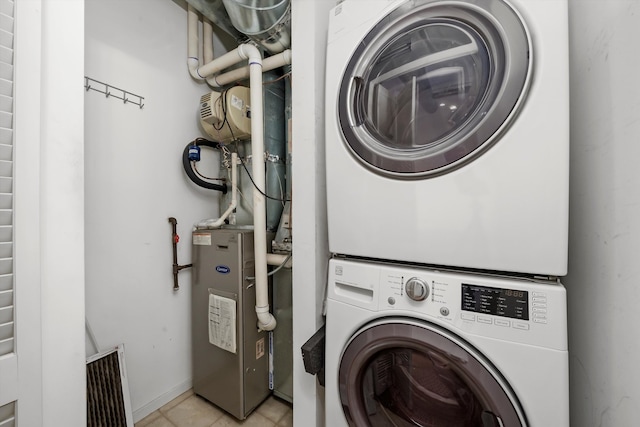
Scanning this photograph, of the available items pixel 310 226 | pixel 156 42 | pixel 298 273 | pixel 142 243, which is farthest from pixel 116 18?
pixel 298 273

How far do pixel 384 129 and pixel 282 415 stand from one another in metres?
1.60

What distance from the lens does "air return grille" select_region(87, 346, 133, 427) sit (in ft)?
3.50

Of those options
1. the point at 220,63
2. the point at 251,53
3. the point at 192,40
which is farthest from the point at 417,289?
the point at 192,40

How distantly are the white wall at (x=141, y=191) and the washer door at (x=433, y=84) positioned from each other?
1.22 meters

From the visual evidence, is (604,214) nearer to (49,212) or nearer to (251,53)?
(49,212)

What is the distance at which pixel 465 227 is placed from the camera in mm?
608

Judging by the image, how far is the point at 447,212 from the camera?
2.06 ft

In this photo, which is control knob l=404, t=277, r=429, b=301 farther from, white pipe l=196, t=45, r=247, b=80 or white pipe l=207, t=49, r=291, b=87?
white pipe l=196, t=45, r=247, b=80

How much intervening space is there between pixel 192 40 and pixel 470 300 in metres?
2.01

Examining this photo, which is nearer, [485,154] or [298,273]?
[485,154]

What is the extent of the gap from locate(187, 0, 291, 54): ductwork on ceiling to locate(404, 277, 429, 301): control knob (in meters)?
1.40

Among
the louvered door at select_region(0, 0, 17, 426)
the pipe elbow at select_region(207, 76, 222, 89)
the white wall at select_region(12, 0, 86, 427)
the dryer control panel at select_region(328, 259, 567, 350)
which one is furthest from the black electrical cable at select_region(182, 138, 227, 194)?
the dryer control panel at select_region(328, 259, 567, 350)

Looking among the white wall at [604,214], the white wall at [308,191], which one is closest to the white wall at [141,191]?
the white wall at [308,191]

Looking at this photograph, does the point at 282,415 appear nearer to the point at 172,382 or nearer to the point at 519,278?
the point at 172,382
